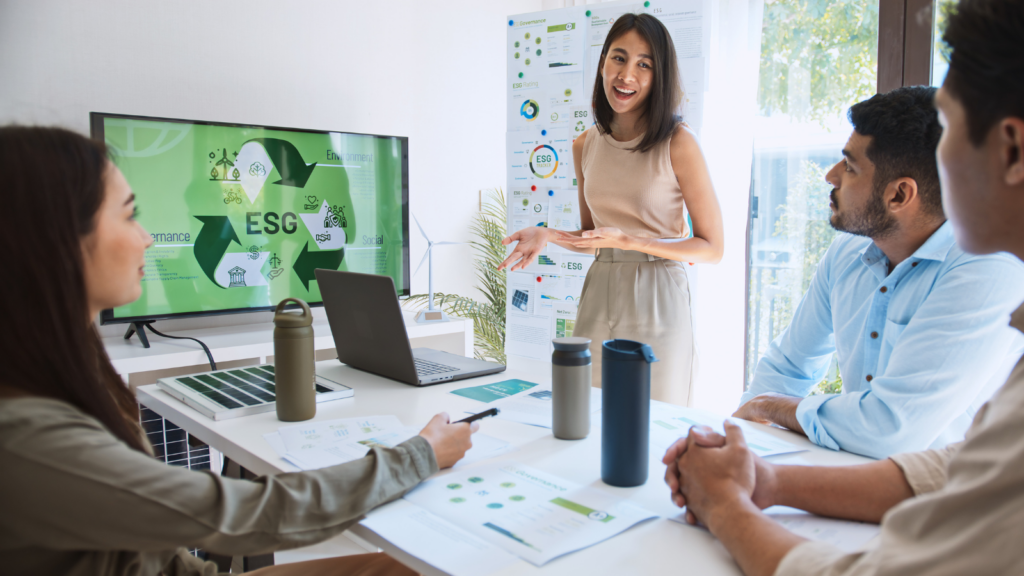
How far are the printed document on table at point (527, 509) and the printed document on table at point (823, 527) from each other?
0.11 meters

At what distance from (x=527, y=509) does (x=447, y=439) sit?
231mm

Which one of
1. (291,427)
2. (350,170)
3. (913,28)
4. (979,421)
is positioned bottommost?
(291,427)

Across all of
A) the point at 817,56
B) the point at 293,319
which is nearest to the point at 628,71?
the point at 293,319

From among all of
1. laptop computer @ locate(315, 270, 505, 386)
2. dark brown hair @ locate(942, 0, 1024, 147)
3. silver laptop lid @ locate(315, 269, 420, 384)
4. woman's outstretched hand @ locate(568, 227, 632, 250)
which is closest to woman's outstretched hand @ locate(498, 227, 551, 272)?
woman's outstretched hand @ locate(568, 227, 632, 250)

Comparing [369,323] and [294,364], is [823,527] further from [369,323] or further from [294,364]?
[369,323]

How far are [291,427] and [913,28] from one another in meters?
2.97

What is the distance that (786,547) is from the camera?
0.78 m

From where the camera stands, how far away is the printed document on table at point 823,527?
886 mm

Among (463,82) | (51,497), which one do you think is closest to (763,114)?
(463,82)

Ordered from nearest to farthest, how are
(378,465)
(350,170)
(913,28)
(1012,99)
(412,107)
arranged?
(1012,99) → (378,465) → (913,28) → (350,170) → (412,107)

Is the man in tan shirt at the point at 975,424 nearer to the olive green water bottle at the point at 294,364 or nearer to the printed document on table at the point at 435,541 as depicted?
the printed document on table at the point at 435,541

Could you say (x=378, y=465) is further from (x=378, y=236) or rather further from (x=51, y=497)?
(x=378, y=236)

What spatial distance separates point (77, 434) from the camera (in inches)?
30.5

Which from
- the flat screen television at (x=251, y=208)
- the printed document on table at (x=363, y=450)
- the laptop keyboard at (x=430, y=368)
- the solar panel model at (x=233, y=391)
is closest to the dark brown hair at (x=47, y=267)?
the printed document on table at (x=363, y=450)
